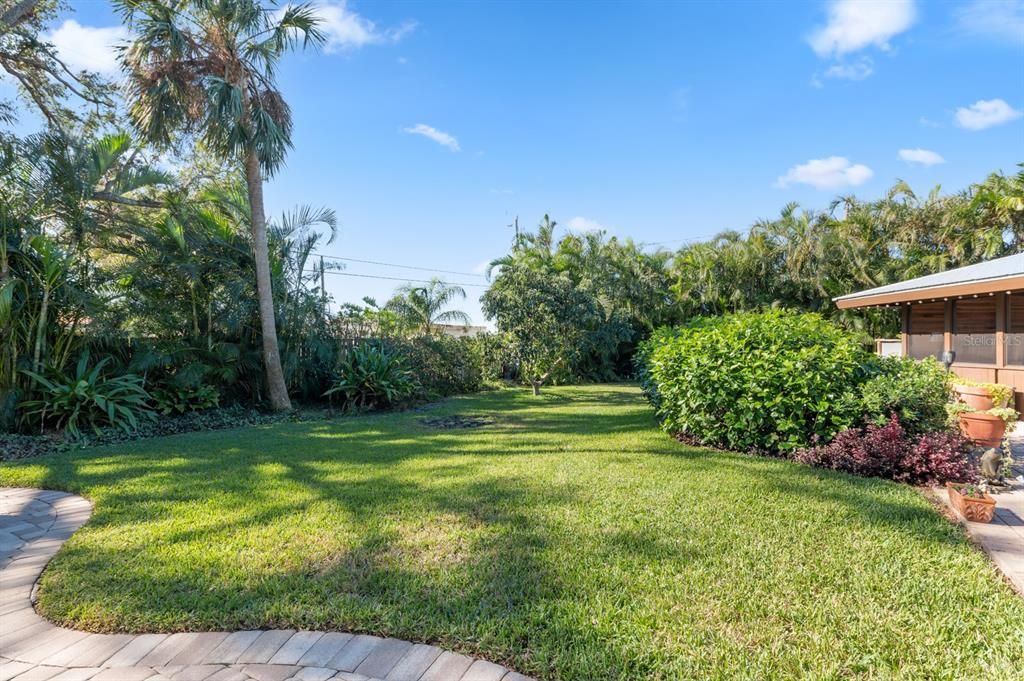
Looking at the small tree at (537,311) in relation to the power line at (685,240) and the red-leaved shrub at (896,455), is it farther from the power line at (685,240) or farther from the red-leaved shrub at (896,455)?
the red-leaved shrub at (896,455)

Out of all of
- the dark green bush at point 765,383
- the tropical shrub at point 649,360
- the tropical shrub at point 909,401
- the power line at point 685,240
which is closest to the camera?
→ the tropical shrub at point 909,401

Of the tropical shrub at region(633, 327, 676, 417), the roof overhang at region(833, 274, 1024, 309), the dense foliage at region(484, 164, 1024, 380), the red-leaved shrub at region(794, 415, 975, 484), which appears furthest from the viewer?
the dense foliage at region(484, 164, 1024, 380)

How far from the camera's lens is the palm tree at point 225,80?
314 inches

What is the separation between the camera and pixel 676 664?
6.59 feet

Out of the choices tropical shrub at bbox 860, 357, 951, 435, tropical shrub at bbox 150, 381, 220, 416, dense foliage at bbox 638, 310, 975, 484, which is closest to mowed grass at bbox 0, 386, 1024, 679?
dense foliage at bbox 638, 310, 975, 484

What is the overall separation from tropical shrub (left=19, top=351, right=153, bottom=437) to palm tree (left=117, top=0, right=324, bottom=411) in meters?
2.34

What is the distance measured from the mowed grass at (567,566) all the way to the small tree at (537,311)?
290 inches

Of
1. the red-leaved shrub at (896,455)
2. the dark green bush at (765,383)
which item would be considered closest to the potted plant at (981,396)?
the red-leaved shrub at (896,455)

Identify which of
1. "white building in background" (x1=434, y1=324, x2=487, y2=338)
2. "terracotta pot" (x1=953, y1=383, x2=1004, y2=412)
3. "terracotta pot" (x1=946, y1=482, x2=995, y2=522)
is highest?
"white building in background" (x1=434, y1=324, x2=487, y2=338)

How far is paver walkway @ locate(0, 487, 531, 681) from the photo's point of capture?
201cm

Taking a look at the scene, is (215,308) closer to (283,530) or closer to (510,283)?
(510,283)

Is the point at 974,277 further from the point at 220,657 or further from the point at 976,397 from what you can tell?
the point at 220,657

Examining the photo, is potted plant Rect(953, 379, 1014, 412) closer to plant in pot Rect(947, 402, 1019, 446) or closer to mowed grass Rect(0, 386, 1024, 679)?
plant in pot Rect(947, 402, 1019, 446)

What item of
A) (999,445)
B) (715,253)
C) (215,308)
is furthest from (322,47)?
→ (715,253)
